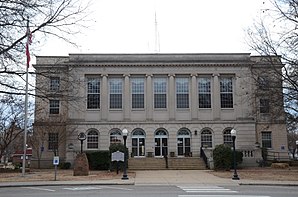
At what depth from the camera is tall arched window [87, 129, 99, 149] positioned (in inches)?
1859

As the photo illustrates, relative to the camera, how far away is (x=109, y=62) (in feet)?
158

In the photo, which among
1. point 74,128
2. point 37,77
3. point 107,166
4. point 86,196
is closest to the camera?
point 86,196

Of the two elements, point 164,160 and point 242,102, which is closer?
point 164,160

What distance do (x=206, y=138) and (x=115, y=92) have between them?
12.4 m

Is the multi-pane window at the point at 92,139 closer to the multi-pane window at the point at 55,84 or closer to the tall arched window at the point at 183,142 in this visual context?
the tall arched window at the point at 183,142

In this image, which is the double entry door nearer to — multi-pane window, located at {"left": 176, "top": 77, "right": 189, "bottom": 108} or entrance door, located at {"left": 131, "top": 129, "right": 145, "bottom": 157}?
entrance door, located at {"left": 131, "top": 129, "right": 145, "bottom": 157}

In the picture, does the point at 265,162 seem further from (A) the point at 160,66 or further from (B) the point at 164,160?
(A) the point at 160,66

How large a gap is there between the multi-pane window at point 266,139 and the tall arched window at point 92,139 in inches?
814

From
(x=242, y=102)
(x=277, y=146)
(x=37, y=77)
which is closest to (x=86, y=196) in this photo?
(x=37, y=77)

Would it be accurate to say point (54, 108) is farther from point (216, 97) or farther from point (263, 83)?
point (263, 83)

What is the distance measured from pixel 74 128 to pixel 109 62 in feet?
29.7

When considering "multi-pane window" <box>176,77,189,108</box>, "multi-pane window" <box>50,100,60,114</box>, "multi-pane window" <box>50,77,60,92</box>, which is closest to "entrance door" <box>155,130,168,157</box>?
"multi-pane window" <box>176,77,189,108</box>

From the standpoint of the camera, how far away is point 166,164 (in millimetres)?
40500

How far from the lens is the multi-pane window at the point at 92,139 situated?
47219 mm
